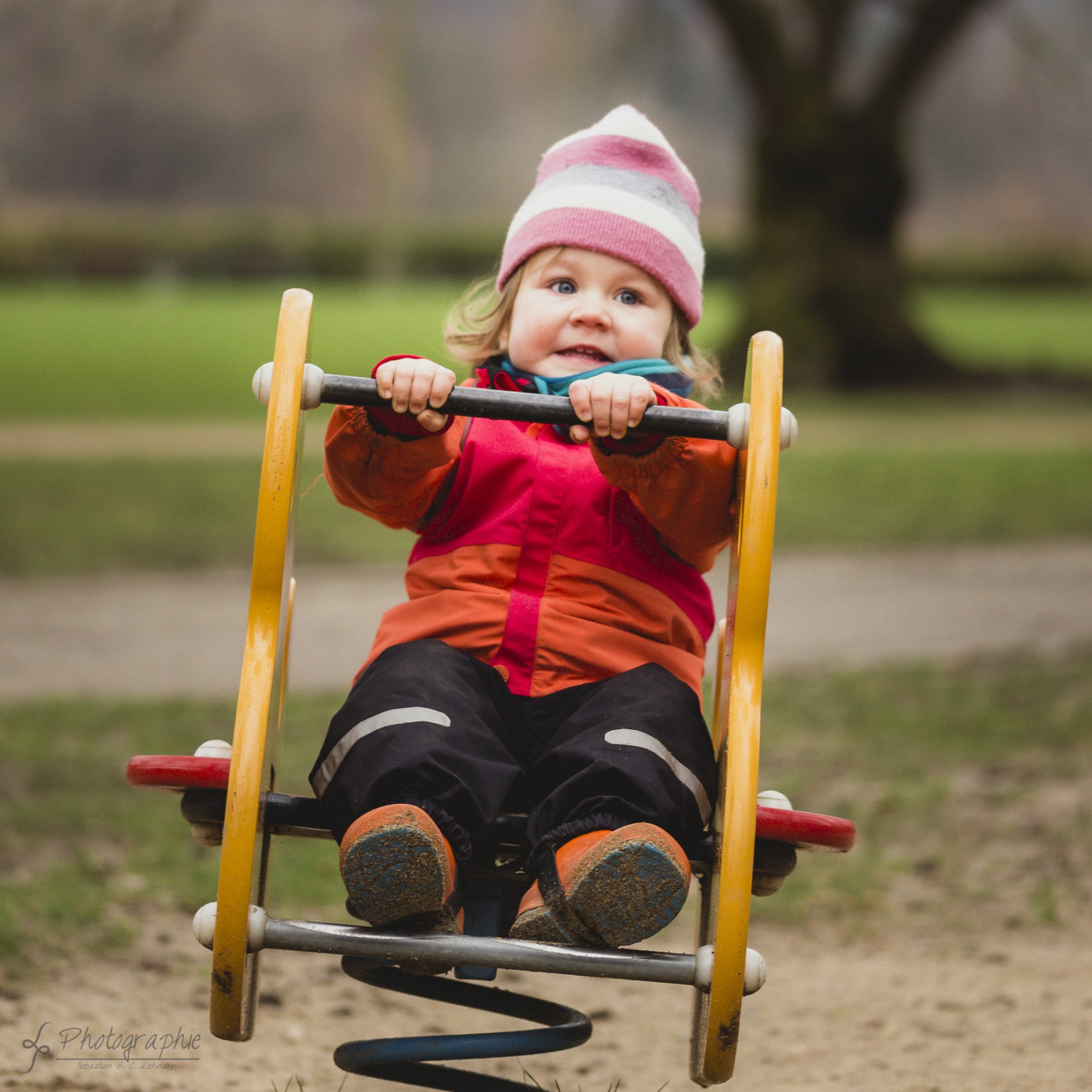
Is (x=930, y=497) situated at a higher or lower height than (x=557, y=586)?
higher

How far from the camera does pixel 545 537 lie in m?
2.41

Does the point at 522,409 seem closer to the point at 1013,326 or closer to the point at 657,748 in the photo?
the point at 657,748

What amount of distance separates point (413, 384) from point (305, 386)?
148 millimetres

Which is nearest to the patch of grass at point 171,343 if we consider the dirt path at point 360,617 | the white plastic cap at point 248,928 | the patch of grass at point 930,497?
the white plastic cap at point 248,928

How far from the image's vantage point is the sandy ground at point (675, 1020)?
112 inches

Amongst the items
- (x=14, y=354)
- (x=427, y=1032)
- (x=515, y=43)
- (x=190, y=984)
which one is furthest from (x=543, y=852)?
(x=515, y=43)

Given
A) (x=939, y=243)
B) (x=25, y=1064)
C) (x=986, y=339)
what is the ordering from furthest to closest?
1. (x=939, y=243)
2. (x=986, y=339)
3. (x=25, y=1064)

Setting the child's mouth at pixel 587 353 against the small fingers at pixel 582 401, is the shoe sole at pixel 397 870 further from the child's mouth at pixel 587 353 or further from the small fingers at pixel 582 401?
the child's mouth at pixel 587 353

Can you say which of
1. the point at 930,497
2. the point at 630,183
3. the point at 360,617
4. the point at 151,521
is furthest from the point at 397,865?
the point at 930,497

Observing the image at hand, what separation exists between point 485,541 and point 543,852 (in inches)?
21.7

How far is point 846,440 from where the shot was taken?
41.6ft

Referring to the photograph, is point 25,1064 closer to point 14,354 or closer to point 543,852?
point 543,852

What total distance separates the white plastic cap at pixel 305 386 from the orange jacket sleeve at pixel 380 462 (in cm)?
15

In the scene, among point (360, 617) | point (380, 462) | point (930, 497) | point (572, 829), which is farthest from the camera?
point (930, 497)
